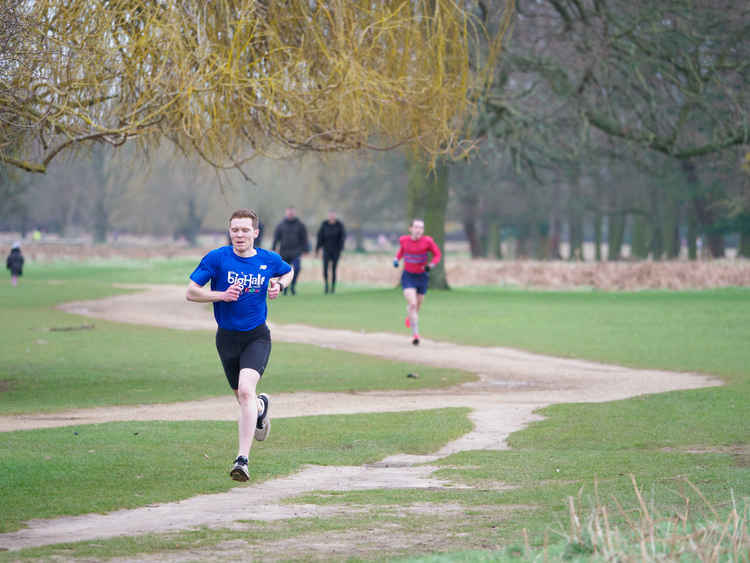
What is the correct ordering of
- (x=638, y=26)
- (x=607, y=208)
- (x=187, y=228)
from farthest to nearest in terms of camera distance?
(x=187, y=228) → (x=607, y=208) → (x=638, y=26)

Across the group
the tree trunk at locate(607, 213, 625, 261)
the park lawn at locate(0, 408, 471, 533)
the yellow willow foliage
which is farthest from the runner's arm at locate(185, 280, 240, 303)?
the tree trunk at locate(607, 213, 625, 261)

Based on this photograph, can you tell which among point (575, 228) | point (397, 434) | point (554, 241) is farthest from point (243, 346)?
point (554, 241)

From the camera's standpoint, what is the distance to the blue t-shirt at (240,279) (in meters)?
8.77

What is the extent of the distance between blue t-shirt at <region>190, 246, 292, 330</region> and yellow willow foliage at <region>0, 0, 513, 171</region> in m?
3.41

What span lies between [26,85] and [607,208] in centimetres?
4874

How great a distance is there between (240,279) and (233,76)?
386 centimetres

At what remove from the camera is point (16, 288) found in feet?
126

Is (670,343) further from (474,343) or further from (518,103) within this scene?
(518,103)

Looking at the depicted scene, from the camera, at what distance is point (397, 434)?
10.9 metres

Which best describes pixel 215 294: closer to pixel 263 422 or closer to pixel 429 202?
pixel 263 422

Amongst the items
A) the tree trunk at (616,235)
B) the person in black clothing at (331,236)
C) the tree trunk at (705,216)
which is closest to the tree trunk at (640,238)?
the tree trunk at (616,235)

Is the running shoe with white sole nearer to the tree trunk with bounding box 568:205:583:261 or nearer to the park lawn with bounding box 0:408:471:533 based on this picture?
the park lawn with bounding box 0:408:471:533

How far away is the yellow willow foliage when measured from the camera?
11883 mm

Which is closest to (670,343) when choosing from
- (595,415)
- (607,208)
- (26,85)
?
(595,415)
